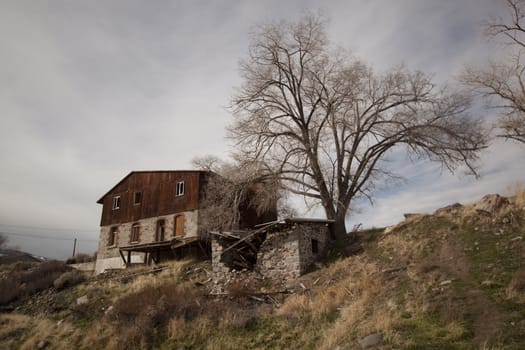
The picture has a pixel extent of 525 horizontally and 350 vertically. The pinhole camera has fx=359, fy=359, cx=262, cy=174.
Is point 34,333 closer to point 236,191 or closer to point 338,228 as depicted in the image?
point 236,191

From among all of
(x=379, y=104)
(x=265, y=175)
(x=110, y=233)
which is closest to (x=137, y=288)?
(x=265, y=175)

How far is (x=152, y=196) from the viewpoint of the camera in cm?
2936

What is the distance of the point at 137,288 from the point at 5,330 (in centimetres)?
603

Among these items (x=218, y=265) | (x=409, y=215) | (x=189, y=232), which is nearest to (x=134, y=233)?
(x=189, y=232)

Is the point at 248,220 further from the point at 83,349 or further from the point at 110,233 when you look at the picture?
the point at 83,349

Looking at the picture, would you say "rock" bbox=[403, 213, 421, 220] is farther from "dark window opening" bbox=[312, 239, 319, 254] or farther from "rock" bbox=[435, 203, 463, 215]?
"dark window opening" bbox=[312, 239, 319, 254]

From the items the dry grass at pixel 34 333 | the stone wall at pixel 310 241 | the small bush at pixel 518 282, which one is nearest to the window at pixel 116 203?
the dry grass at pixel 34 333

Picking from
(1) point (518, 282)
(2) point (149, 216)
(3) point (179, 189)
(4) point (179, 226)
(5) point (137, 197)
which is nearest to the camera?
(1) point (518, 282)

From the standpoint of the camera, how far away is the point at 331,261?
54.7 feet

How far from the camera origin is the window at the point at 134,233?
29016 mm

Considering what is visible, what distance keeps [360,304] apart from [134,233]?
22581 millimetres

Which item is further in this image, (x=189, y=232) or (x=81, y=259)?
(x=81, y=259)

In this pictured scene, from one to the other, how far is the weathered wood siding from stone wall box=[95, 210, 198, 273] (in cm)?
45

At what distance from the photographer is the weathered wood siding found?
88.8 ft
